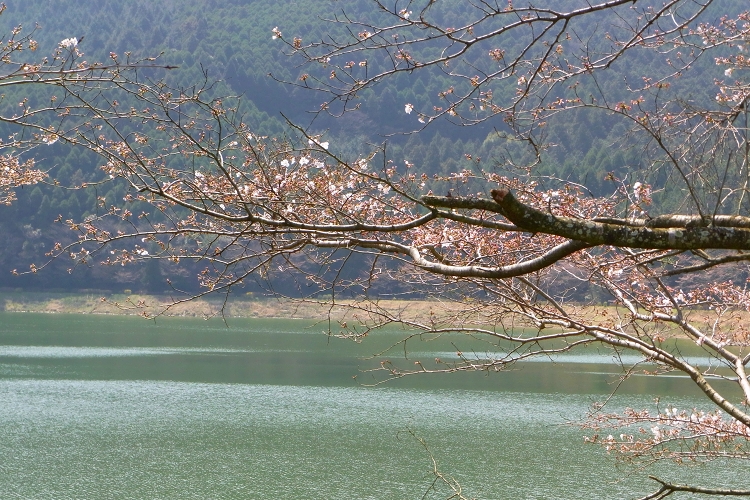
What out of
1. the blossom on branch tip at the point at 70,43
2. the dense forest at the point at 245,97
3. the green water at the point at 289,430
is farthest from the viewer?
the dense forest at the point at 245,97

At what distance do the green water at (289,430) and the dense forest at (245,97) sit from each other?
15973 millimetres

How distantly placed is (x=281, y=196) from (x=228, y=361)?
22.2 metres

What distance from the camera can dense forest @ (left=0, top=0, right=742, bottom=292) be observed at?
54.8 m

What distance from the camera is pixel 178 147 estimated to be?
4.42 meters

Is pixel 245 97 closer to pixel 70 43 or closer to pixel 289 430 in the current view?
pixel 289 430

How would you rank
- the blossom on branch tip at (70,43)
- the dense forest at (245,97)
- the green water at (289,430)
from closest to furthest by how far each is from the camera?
the blossom on branch tip at (70,43) → the green water at (289,430) → the dense forest at (245,97)

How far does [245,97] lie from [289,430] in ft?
136

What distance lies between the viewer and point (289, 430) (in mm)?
14469

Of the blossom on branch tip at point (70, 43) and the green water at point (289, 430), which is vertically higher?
the blossom on branch tip at point (70, 43)

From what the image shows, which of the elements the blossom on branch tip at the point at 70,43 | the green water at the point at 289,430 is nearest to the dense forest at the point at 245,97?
the green water at the point at 289,430

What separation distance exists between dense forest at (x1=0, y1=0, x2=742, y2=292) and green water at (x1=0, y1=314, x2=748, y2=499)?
16.0m

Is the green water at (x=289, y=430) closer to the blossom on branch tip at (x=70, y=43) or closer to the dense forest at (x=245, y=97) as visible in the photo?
the blossom on branch tip at (x=70, y=43)

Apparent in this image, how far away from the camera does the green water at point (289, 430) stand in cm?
1105

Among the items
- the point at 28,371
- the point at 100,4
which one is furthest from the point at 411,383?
the point at 100,4
